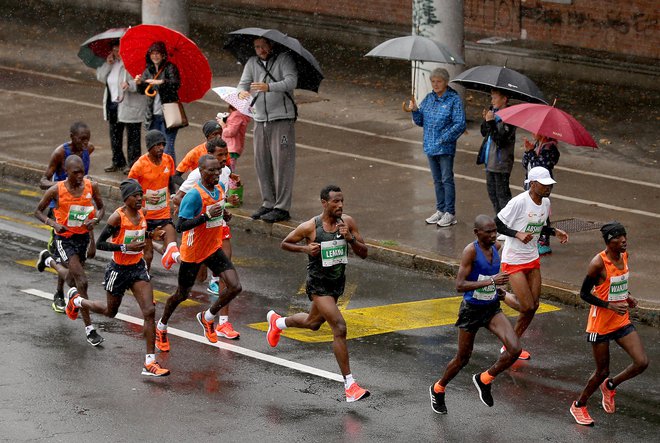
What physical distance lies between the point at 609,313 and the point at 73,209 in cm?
514

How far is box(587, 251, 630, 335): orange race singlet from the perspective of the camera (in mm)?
11266

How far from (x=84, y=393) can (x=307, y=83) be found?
6.95 m

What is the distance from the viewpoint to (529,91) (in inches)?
605

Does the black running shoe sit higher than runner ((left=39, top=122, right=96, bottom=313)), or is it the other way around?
runner ((left=39, top=122, right=96, bottom=313))

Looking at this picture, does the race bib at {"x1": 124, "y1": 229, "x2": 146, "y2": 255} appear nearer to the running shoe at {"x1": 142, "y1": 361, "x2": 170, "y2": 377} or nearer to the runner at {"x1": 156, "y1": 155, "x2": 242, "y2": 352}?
the runner at {"x1": 156, "y1": 155, "x2": 242, "y2": 352}

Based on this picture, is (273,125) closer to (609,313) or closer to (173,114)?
(173,114)

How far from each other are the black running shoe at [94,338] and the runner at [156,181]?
1.42m

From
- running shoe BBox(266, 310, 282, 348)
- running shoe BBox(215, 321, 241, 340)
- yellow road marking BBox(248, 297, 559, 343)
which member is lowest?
yellow road marking BBox(248, 297, 559, 343)

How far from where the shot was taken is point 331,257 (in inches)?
458

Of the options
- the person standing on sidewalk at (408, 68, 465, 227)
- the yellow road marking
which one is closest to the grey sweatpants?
the person standing on sidewalk at (408, 68, 465, 227)

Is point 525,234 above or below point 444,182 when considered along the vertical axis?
above

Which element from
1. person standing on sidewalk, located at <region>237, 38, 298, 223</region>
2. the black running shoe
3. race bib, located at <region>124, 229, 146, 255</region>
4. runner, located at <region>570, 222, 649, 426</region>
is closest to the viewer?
runner, located at <region>570, 222, 649, 426</region>

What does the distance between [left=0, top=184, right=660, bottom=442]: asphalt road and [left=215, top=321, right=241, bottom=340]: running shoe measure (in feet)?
0.37

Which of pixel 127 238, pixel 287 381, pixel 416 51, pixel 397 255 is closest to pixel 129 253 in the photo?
pixel 127 238
